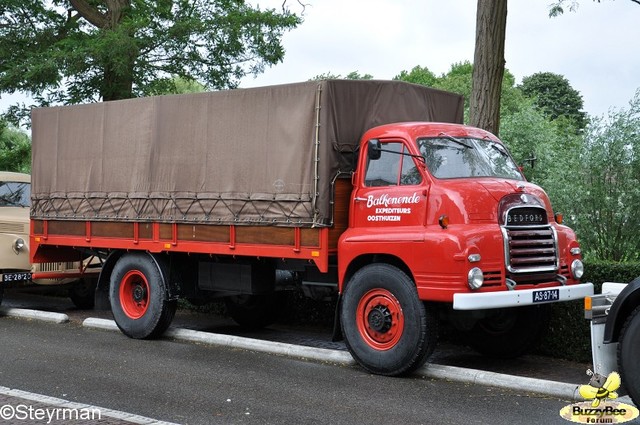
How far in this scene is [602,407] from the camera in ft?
23.6

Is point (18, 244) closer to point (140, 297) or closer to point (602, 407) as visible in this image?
point (140, 297)

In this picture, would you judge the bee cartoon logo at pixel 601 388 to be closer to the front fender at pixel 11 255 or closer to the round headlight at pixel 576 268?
the round headlight at pixel 576 268

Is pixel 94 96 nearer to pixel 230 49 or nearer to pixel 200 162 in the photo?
pixel 230 49

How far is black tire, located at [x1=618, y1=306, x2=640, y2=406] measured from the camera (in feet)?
21.6

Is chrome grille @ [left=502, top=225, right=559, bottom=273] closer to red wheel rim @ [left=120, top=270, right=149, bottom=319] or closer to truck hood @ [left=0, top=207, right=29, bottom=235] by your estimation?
red wheel rim @ [left=120, top=270, right=149, bottom=319]

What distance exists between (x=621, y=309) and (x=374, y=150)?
3.49 meters

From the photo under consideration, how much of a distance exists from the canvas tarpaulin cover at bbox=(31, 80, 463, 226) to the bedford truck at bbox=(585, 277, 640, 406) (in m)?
3.62

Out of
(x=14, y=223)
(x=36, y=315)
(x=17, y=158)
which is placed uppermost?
(x=17, y=158)

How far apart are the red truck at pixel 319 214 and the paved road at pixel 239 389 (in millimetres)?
711

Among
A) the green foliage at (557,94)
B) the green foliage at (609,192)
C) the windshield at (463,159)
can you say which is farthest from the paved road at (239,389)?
the green foliage at (557,94)

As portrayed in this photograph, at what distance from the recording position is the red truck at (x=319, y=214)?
28.8ft

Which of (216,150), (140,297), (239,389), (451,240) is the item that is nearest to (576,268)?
(451,240)

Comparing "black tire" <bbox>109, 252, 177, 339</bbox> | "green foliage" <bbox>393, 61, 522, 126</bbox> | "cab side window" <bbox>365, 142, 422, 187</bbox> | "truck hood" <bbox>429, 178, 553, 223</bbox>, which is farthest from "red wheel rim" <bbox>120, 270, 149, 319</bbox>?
"green foliage" <bbox>393, 61, 522, 126</bbox>

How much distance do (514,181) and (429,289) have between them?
5.81 ft
